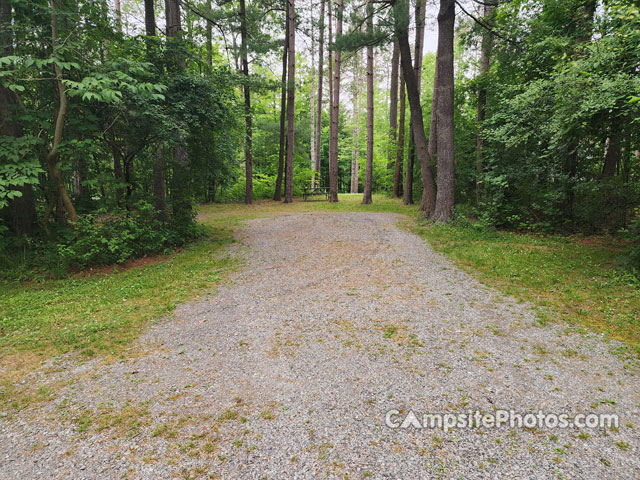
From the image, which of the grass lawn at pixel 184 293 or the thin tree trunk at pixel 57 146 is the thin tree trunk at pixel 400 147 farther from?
the thin tree trunk at pixel 57 146

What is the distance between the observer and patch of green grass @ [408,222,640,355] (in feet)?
12.4

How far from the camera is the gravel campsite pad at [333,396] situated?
195cm

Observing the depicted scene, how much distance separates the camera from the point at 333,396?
2.57m

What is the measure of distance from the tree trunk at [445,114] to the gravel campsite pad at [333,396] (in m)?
5.34

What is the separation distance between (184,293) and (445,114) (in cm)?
837

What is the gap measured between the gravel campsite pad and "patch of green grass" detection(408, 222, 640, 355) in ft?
1.54

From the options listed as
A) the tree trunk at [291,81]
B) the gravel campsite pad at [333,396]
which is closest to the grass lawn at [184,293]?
the gravel campsite pad at [333,396]

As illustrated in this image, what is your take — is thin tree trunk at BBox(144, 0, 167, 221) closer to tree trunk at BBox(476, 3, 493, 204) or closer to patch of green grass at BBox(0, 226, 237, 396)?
patch of green grass at BBox(0, 226, 237, 396)

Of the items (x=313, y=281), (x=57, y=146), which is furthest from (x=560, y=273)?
(x=57, y=146)

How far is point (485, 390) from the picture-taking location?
2570 millimetres

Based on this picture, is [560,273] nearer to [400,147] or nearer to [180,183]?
[180,183]

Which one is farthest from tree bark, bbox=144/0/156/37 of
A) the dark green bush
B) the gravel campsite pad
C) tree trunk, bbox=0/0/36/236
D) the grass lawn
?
the gravel campsite pad

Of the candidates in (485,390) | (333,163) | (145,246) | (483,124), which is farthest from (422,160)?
(485,390)

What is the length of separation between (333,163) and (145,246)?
1136 centimetres
